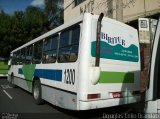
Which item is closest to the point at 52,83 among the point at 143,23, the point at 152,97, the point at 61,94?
the point at 61,94

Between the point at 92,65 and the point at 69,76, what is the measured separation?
808 millimetres

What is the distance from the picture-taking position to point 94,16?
23.2 ft

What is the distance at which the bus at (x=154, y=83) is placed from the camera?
3.94 metres

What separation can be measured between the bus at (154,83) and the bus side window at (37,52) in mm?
6713

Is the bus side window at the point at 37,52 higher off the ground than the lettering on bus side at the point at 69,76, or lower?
higher

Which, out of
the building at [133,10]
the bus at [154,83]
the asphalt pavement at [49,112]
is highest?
the building at [133,10]

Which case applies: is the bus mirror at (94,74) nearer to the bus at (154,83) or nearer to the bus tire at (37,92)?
the bus at (154,83)

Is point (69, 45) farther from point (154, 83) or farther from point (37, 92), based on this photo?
point (154, 83)

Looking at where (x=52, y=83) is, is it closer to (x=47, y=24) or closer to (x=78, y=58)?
(x=78, y=58)

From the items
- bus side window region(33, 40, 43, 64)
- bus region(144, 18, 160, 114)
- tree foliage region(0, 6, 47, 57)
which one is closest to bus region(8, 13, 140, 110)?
bus side window region(33, 40, 43, 64)

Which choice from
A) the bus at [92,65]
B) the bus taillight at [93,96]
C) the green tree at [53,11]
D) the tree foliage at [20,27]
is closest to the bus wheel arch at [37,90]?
the bus at [92,65]

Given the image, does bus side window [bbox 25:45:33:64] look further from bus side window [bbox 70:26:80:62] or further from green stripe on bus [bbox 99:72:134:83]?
green stripe on bus [bbox 99:72:134:83]

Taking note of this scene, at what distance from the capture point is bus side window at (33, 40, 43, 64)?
34.2 feet

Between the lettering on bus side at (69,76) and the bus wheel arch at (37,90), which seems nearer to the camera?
the lettering on bus side at (69,76)
